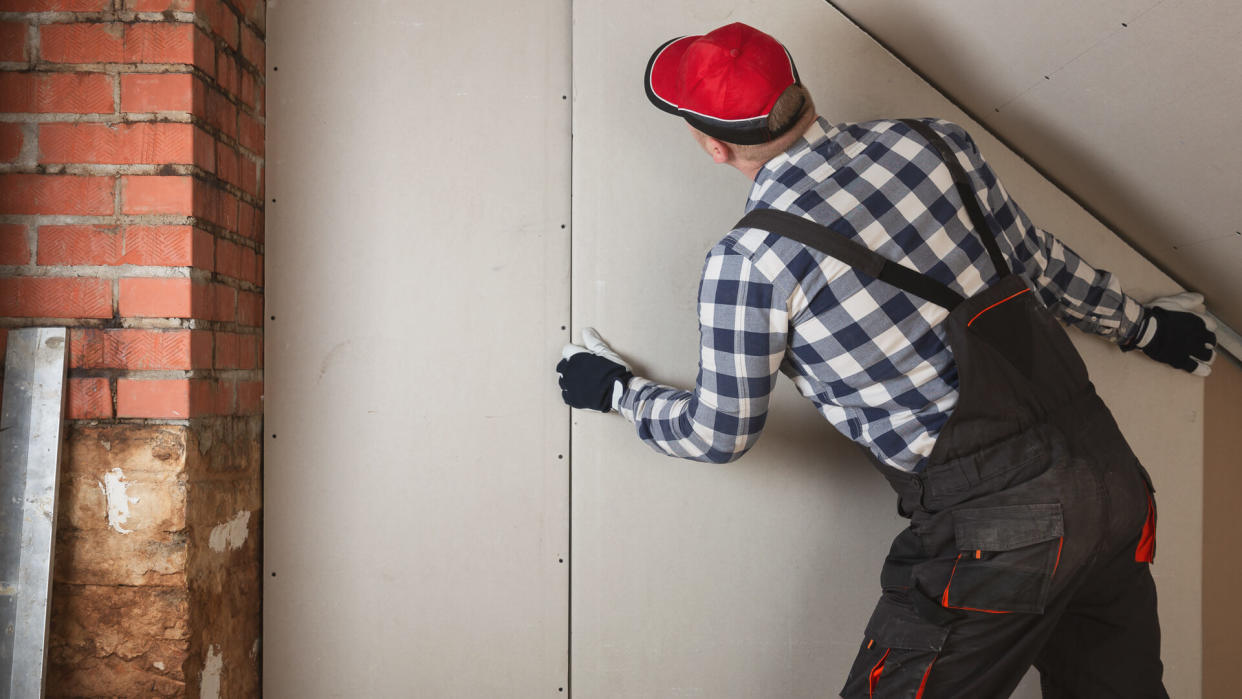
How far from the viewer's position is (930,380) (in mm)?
1117

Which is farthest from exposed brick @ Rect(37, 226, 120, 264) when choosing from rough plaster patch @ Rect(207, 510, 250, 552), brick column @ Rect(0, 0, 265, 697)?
rough plaster patch @ Rect(207, 510, 250, 552)

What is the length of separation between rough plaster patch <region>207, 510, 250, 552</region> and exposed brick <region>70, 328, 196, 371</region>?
0.36 metres

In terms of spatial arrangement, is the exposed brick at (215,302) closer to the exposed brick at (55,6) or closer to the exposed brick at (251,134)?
the exposed brick at (251,134)

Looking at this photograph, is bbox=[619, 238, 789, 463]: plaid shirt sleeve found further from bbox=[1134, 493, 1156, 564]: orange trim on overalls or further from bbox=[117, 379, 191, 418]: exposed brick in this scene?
bbox=[117, 379, 191, 418]: exposed brick

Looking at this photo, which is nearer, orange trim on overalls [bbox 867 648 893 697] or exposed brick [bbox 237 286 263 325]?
orange trim on overalls [bbox 867 648 893 697]

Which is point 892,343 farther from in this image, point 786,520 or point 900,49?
point 900,49

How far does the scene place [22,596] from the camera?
130 cm

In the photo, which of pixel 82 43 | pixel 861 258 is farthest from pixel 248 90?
pixel 861 258

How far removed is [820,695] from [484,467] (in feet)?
3.03

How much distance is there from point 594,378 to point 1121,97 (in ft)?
3.62

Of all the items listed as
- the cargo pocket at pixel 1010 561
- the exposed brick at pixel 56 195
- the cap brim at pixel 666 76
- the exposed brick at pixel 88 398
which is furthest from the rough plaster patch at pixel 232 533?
the cargo pocket at pixel 1010 561

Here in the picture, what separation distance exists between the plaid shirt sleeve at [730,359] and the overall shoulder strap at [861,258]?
80mm

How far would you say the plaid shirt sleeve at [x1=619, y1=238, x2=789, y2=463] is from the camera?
3.68ft

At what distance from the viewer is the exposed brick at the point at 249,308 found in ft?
5.12
